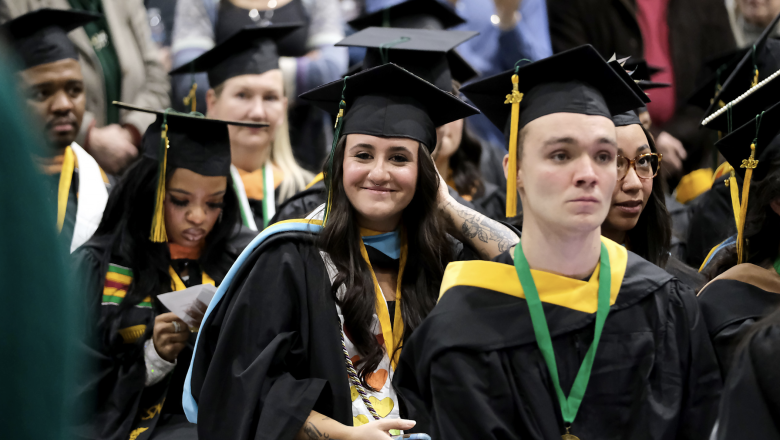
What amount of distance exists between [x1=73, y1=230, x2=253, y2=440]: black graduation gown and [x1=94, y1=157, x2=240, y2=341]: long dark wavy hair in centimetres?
5

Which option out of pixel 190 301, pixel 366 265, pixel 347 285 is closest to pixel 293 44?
pixel 190 301

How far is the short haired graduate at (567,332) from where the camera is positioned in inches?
76.5

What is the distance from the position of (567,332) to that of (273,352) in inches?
38.8

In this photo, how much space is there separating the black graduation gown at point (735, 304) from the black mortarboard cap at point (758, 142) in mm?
351

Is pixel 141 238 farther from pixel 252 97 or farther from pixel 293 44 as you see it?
pixel 293 44

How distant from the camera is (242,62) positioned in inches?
204

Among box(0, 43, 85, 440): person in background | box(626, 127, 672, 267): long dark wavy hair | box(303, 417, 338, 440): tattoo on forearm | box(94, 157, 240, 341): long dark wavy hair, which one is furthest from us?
box(94, 157, 240, 341): long dark wavy hair

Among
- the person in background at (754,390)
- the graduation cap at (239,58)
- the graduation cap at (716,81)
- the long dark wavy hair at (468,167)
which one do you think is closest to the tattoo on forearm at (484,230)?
the person in background at (754,390)

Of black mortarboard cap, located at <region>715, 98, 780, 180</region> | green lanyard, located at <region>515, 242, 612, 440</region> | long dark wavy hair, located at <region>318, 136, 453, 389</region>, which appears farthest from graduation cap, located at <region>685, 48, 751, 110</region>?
green lanyard, located at <region>515, 242, 612, 440</region>

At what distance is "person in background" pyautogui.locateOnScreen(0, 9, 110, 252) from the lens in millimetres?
4301

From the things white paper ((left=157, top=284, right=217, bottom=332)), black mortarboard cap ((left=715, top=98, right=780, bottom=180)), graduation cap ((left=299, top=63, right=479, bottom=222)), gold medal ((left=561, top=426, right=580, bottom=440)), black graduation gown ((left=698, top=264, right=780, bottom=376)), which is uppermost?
graduation cap ((left=299, top=63, right=479, bottom=222))

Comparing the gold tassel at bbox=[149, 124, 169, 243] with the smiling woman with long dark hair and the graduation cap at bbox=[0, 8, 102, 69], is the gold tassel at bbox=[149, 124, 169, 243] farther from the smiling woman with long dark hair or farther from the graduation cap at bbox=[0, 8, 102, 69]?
the graduation cap at bbox=[0, 8, 102, 69]

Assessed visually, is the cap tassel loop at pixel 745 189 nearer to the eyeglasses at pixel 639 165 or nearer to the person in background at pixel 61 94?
the eyeglasses at pixel 639 165

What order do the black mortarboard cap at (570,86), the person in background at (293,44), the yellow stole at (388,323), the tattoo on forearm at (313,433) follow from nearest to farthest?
the black mortarboard cap at (570,86), the tattoo on forearm at (313,433), the yellow stole at (388,323), the person in background at (293,44)
